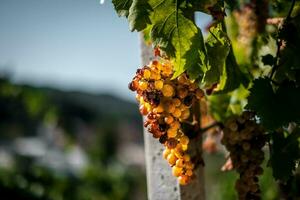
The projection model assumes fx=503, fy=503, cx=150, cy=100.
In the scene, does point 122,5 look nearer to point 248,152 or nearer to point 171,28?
point 171,28

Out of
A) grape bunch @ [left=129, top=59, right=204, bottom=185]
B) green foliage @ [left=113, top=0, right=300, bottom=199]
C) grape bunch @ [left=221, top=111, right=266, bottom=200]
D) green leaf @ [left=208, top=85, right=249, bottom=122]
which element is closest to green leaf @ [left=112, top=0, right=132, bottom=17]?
green foliage @ [left=113, top=0, right=300, bottom=199]

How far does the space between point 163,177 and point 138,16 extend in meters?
0.85

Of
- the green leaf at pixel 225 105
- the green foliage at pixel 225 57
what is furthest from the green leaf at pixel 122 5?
the green leaf at pixel 225 105

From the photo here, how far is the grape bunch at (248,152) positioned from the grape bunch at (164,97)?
395 mm

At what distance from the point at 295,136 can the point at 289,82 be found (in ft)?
0.82

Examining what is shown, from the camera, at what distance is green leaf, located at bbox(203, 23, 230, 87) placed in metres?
1.50

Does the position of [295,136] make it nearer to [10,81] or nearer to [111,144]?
[10,81]

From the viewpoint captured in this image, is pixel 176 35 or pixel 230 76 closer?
pixel 176 35

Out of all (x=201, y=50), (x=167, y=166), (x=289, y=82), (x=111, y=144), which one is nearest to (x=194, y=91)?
(x=201, y=50)

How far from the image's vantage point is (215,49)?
4.91ft

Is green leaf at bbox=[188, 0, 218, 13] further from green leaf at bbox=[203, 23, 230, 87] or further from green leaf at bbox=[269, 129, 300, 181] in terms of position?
green leaf at bbox=[269, 129, 300, 181]

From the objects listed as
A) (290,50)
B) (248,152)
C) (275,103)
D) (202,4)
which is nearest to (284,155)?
(248,152)

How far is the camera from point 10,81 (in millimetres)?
8219

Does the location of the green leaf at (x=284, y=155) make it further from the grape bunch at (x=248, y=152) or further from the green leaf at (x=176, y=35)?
the green leaf at (x=176, y=35)
